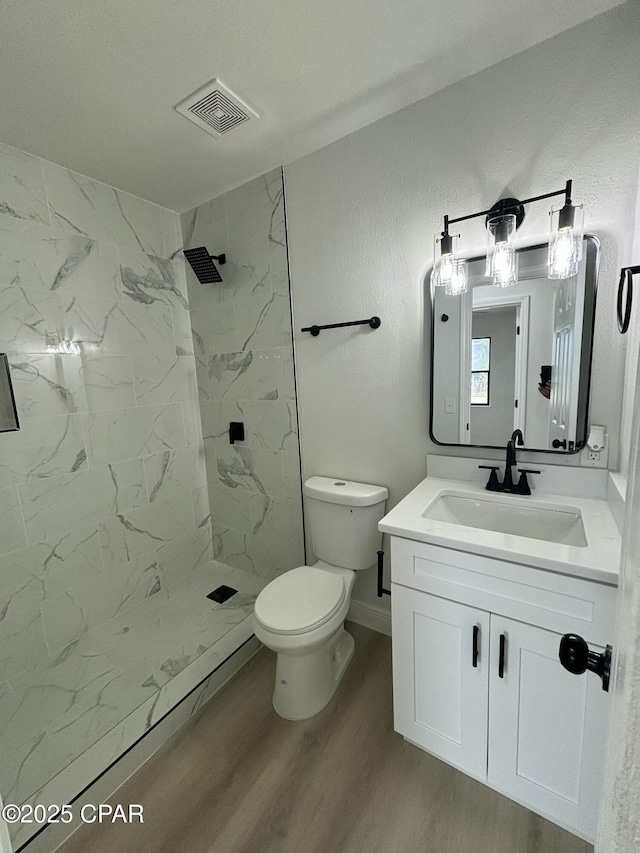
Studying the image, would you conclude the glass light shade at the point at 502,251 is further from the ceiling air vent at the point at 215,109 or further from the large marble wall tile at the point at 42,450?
the large marble wall tile at the point at 42,450

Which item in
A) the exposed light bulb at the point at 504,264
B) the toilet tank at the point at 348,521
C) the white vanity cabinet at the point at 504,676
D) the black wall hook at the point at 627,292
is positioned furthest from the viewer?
the toilet tank at the point at 348,521

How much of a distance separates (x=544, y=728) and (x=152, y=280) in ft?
8.59

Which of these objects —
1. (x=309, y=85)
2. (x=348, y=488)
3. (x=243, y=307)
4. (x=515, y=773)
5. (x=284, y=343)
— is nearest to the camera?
(x=515, y=773)

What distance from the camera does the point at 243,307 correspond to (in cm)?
212

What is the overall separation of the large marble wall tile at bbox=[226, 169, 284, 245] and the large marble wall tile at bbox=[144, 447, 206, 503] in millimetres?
1317

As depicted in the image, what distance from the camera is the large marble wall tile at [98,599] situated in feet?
5.95

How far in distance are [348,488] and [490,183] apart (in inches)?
53.3

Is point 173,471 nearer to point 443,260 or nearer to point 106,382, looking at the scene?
point 106,382

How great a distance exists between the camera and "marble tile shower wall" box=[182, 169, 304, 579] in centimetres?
198

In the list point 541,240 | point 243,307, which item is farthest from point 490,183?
point 243,307

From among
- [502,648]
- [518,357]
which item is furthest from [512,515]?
[518,357]

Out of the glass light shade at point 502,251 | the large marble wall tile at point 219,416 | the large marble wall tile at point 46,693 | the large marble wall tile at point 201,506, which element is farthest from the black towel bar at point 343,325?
the large marble wall tile at point 46,693

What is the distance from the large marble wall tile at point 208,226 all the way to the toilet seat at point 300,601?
1.84 meters

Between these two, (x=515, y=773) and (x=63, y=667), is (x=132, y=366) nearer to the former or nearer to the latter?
(x=63, y=667)
